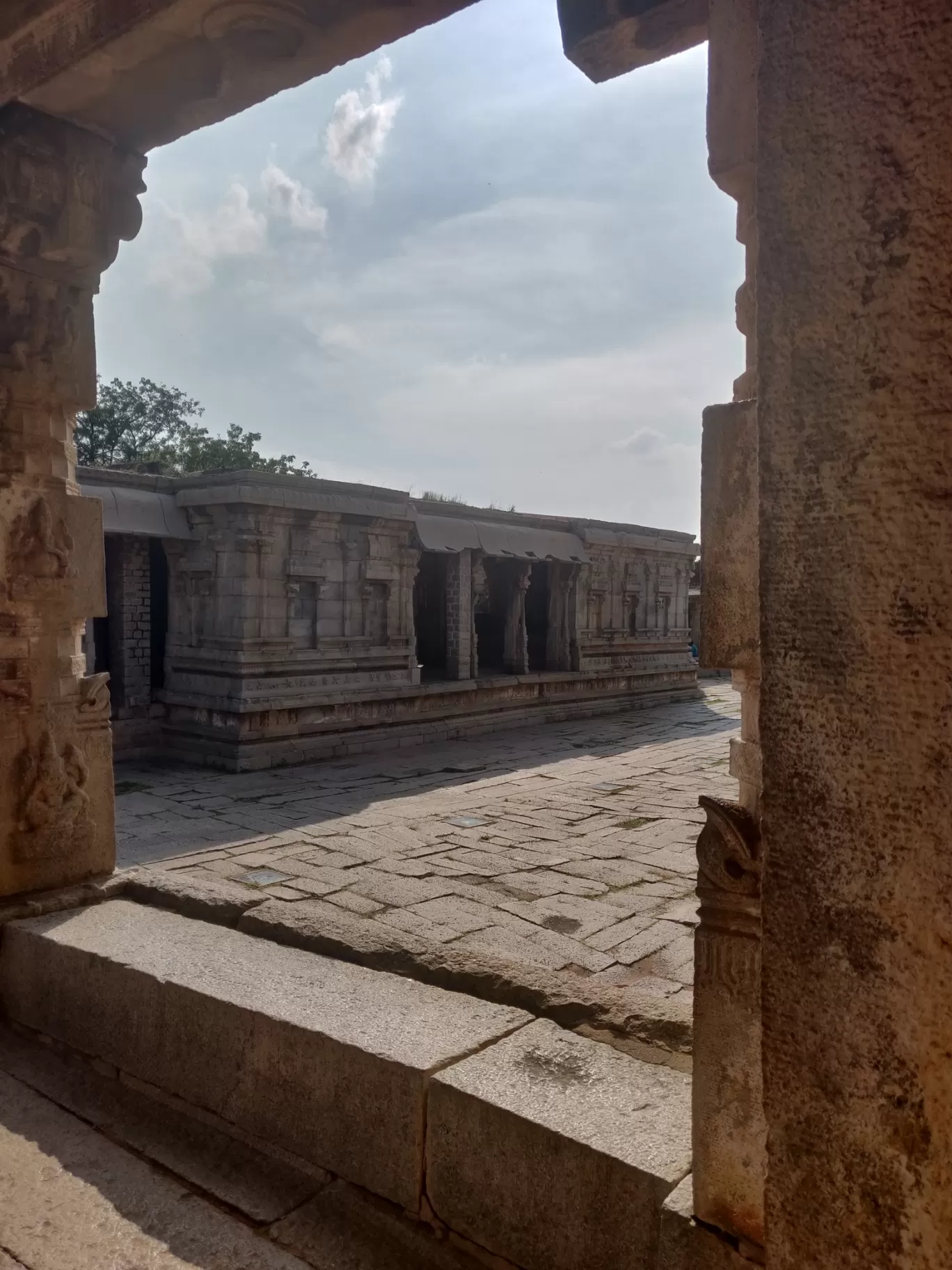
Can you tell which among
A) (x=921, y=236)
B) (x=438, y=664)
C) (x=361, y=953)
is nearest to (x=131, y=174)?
(x=361, y=953)

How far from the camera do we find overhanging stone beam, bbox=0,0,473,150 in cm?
259

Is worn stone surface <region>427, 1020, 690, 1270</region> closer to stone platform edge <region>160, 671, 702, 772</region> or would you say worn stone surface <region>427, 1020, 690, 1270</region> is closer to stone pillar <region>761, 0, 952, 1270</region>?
stone pillar <region>761, 0, 952, 1270</region>

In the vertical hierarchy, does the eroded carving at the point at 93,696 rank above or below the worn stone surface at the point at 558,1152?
above

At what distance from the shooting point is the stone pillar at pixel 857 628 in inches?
46.4

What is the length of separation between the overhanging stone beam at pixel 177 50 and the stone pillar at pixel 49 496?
0.68 ft

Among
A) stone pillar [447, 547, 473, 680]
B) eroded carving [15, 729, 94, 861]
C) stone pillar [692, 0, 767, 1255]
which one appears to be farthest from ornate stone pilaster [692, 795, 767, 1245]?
stone pillar [447, 547, 473, 680]

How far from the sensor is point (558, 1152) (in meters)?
1.85

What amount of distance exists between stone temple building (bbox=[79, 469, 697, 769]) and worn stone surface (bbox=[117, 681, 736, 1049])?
796 millimetres

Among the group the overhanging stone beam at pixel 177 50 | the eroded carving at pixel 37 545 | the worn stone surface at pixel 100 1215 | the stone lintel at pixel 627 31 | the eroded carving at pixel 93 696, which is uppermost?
the overhanging stone beam at pixel 177 50

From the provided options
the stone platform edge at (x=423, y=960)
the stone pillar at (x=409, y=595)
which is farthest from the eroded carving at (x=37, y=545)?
the stone pillar at (x=409, y=595)

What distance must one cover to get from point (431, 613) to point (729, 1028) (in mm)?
12761

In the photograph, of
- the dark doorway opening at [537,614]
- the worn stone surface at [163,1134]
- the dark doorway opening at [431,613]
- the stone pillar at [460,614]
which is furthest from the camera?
the dark doorway opening at [537,614]

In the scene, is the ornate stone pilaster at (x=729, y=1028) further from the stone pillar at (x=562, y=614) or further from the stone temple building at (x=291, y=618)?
the stone pillar at (x=562, y=614)

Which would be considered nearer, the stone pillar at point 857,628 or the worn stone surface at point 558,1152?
the stone pillar at point 857,628
